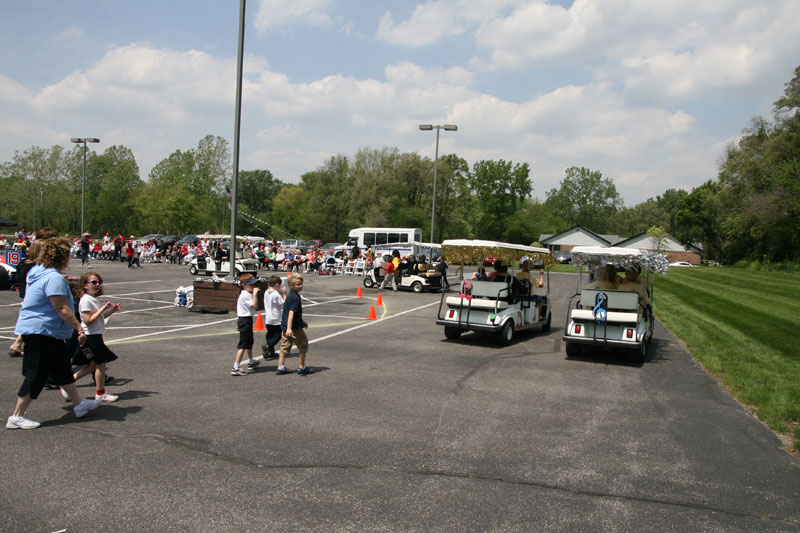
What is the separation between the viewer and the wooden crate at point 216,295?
51.4ft

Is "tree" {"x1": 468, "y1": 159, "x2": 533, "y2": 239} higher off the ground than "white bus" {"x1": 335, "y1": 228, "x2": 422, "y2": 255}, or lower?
higher

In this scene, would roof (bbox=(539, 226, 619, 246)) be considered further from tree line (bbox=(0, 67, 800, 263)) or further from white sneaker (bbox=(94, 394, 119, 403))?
white sneaker (bbox=(94, 394, 119, 403))

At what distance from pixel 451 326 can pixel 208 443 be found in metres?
7.38

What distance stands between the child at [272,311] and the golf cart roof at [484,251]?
4.56 metres

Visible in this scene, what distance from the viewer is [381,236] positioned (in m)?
43.5

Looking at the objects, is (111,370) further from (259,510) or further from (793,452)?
(793,452)

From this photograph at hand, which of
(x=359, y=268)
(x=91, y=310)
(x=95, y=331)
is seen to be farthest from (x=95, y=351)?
(x=359, y=268)

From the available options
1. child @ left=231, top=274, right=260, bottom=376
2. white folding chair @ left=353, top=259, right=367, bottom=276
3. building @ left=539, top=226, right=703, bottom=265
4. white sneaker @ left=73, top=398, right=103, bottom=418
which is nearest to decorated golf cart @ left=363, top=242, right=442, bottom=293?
white folding chair @ left=353, top=259, right=367, bottom=276

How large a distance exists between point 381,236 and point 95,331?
37.0 m

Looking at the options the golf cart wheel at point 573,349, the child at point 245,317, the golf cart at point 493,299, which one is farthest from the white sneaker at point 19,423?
the golf cart wheel at point 573,349

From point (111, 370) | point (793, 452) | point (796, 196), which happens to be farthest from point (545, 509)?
point (796, 196)

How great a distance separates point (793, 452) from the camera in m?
5.89

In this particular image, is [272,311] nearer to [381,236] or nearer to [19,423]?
[19,423]

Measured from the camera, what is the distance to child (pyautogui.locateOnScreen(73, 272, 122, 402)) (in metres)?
6.55
